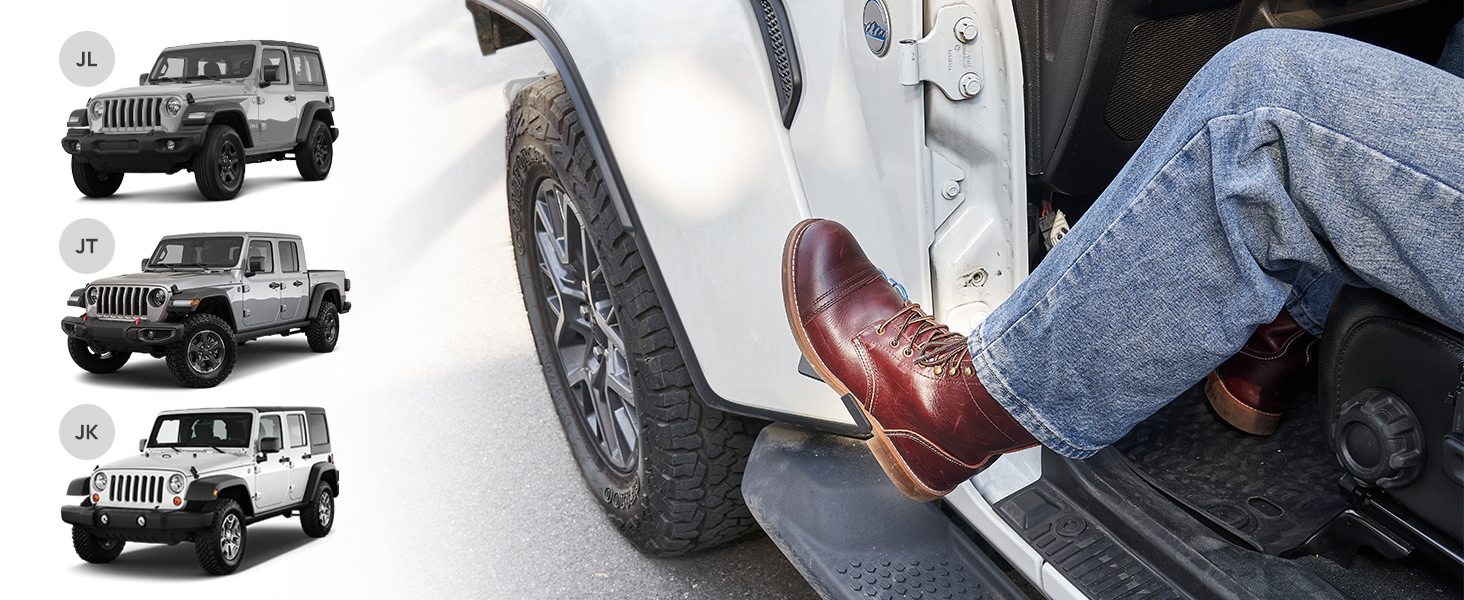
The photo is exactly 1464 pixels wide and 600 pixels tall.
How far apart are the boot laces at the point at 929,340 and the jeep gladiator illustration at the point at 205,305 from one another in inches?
71.8

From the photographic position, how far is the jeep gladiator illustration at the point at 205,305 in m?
2.23

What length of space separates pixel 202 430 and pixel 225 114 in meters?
1.12

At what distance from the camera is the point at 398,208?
2916mm

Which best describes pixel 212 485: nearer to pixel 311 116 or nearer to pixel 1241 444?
pixel 311 116

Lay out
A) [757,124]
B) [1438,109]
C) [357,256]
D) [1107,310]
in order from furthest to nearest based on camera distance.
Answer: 1. [357,256]
2. [757,124]
3. [1107,310]
4. [1438,109]

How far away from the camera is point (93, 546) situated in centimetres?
211

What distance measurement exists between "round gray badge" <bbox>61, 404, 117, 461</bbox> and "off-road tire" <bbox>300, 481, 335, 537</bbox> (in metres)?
0.47

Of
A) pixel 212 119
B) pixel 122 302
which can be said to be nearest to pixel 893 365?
pixel 122 302

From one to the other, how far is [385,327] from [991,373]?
88.4 inches

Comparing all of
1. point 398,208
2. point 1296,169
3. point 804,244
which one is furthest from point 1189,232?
point 398,208

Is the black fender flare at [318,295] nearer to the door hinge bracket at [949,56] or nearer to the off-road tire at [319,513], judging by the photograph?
the off-road tire at [319,513]

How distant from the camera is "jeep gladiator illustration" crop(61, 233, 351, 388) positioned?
87.8 inches

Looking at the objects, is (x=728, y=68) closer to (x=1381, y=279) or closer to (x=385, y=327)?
(x=1381, y=279)

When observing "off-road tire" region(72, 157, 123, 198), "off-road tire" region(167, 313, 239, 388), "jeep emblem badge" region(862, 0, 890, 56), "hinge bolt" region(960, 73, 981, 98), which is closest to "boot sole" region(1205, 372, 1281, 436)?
"hinge bolt" region(960, 73, 981, 98)
